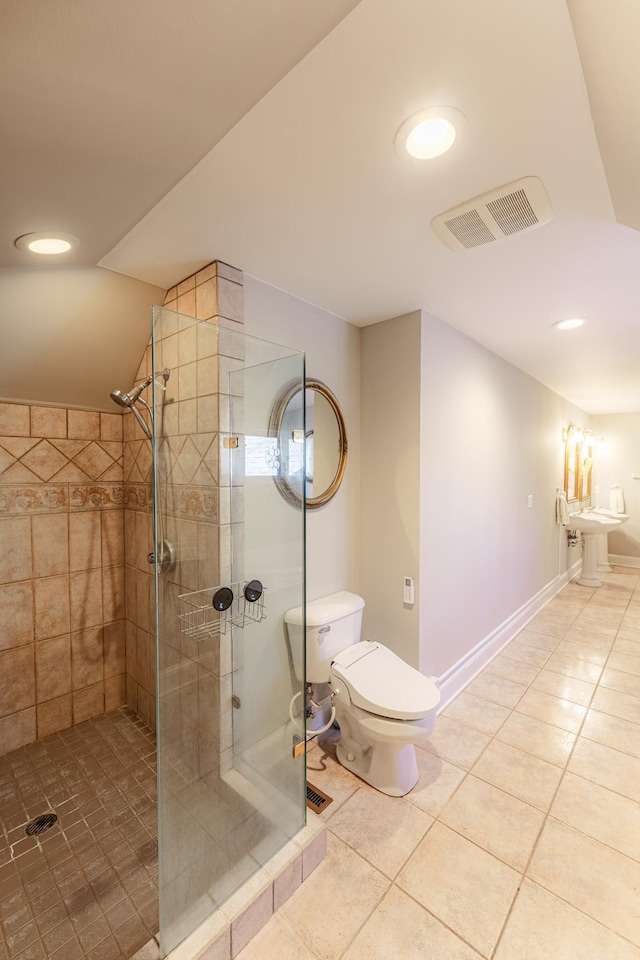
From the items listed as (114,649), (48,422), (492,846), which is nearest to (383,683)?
(492,846)

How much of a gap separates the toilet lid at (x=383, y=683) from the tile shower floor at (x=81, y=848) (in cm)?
97

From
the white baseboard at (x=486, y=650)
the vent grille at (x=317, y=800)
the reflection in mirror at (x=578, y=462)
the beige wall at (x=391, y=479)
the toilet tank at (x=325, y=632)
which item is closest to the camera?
the vent grille at (x=317, y=800)

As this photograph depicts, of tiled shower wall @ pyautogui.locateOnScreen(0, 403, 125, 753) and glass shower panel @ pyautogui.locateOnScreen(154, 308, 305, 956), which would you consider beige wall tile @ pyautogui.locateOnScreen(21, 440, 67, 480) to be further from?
glass shower panel @ pyautogui.locateOnScreen(154, 308, 305, 956)

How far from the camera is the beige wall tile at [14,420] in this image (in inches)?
80.4

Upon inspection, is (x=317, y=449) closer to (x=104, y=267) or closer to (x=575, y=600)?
(x=104, y=267)

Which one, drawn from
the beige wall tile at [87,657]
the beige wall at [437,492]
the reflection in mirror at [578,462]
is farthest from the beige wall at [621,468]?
the beige wall tile at [87,657]

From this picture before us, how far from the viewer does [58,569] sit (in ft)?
7.32

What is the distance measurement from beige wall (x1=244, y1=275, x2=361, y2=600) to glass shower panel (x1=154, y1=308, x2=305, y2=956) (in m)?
0.40

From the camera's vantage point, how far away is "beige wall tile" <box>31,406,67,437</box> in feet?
7.02

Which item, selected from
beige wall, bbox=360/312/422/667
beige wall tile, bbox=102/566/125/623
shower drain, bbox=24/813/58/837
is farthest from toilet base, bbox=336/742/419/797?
beige wall tile, bbox=102/566/125/623

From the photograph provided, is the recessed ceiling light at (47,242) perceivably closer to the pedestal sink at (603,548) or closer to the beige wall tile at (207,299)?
the beige wall tile at (207,299)

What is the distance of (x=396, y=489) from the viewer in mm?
2350

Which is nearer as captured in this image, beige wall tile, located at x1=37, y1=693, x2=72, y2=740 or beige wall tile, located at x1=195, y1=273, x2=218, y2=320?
beige wall tile, located at x1=195, y1=273, x2=218, y2=320

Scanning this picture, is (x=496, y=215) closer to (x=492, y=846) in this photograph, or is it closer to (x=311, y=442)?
(x=311, y=442)
